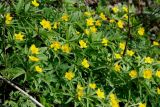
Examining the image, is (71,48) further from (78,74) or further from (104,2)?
(104,2)

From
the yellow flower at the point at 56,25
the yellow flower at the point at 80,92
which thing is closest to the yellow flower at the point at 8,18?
the yellow flower at the point at 56,25

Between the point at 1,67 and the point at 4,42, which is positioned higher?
the point at 4,42

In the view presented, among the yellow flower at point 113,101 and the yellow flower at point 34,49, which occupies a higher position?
the yellow flower at point 34,49

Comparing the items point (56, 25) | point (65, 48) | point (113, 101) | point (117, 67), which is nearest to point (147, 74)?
point (117, 67)

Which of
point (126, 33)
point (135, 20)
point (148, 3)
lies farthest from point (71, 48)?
point (148, 3)

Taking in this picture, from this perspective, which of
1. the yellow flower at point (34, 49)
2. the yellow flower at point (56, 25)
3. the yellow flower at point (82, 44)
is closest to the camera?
the yellow flower at point (34, 49)

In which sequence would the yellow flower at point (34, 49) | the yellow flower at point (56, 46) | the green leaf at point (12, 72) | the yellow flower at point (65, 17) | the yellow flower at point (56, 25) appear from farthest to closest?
the yellow flower at point (65, 17), the yellow flower at point (56, 25), the yellow flower at point (56, 46), the yellow flower at point (34, 49), the green leaf at point (12, 72)

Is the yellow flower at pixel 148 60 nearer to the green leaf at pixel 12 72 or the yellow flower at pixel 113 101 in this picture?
the yellow flower at pixel 113 101

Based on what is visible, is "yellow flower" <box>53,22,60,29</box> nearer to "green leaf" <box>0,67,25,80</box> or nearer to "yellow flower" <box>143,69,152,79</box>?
"green leaf" <box>0,67,25,80</box>
